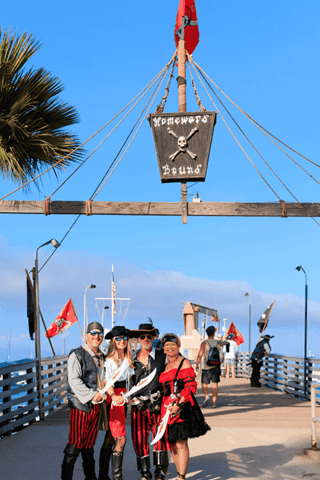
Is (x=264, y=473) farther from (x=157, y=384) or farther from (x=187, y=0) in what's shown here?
(x=187, y=0)

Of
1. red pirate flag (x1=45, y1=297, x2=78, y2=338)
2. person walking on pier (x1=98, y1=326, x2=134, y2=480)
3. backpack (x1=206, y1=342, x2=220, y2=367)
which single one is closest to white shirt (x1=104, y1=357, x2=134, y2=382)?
person walking on pier (x1=98, y1=326, x2=134, y2=480)

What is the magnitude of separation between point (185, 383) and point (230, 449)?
9.93 feet

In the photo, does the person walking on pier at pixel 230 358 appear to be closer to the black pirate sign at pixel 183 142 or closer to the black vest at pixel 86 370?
the black pirate sign at pixel 183 142

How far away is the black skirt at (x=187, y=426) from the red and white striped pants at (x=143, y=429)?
0.85 ft

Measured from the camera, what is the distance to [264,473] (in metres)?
6.85

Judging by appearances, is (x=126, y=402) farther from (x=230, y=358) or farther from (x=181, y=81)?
(x=230, y=358)

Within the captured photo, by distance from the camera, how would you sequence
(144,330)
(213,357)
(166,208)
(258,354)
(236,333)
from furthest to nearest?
1. (236,333)
2. (258,354)
3. (213,357)
4. (166,208)
5. (144,330)

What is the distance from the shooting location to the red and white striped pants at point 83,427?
18.8ft

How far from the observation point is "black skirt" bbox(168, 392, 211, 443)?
19.1 ft

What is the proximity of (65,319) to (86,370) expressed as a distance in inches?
601

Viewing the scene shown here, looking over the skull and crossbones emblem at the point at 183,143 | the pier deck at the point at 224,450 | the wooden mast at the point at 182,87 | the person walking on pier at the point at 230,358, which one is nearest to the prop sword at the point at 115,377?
the pier deck at the point at 224,450

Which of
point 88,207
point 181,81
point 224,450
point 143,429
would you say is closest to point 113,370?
point 143,429

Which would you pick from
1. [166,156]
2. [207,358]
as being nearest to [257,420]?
[207,358]

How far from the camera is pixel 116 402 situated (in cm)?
586
